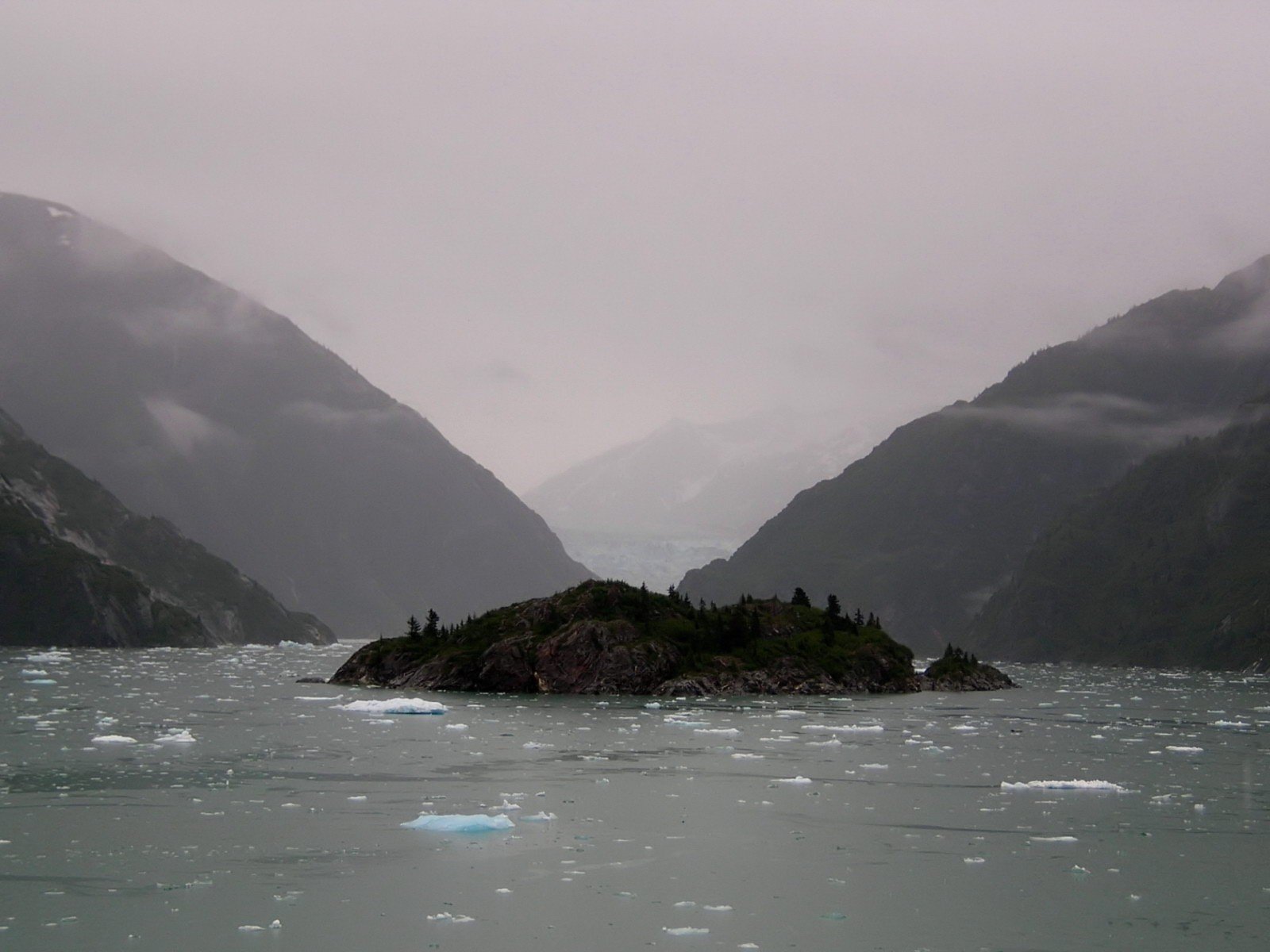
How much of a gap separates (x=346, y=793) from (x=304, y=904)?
48.6ft

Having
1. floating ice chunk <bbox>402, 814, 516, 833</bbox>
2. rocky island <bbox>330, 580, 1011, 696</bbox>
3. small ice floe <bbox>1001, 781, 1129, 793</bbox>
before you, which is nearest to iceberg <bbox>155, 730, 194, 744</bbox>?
floating ice chunk <bbox>402, 814, 516, 833</bbox>

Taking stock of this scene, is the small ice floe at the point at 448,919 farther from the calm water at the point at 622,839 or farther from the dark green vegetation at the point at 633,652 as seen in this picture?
the dark green vegetation at the point at 633,652

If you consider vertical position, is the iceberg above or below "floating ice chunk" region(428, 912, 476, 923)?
above

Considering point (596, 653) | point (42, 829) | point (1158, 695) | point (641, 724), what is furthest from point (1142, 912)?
point (1158, 695)

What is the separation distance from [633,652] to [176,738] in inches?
1948

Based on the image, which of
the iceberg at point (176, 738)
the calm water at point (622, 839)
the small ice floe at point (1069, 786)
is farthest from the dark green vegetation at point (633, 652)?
the small ice floe at point (1069, 786)

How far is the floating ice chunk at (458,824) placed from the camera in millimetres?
32625

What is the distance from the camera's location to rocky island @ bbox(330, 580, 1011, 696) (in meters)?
98.0

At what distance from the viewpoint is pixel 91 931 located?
72.7 feet

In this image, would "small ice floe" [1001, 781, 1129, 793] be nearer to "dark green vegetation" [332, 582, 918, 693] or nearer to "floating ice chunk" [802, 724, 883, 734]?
"floating ice chunk" [802, 724, 883, 734]

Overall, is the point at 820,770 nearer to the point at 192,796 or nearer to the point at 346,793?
the point at 346,793

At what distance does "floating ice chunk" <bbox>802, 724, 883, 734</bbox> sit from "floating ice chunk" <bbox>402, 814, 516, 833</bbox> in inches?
1333

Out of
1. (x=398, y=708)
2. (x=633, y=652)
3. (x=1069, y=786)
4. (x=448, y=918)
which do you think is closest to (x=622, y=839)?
(x=448, y=918)

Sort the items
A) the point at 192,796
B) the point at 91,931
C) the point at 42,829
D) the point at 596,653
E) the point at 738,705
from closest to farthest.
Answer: the point at 91,931 → the point at 42,829 → the point at 192,796 → the point at 738,705 → the point at 596,653
